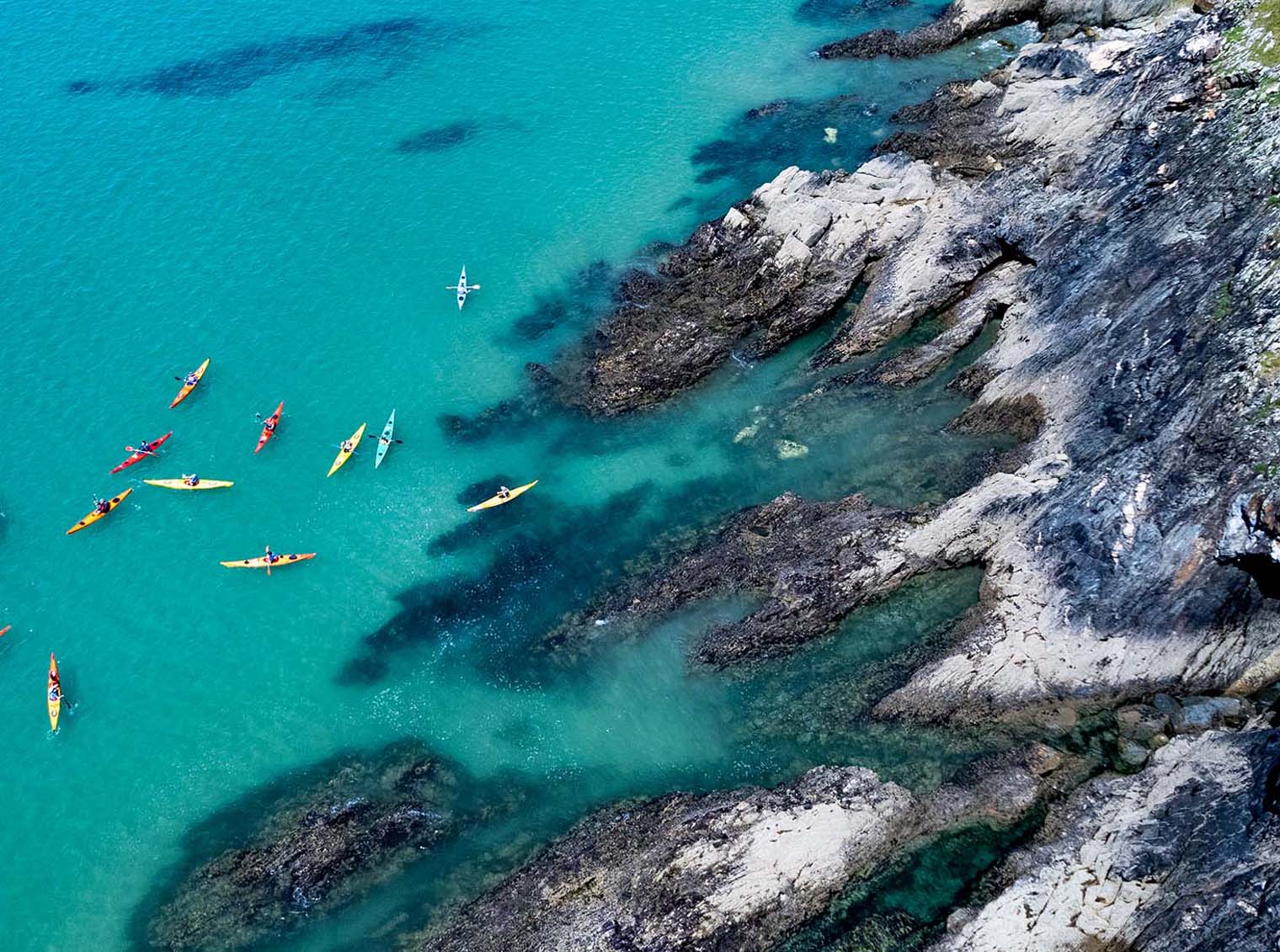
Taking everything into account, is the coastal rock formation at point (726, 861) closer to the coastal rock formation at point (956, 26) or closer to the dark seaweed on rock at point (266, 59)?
the coastal rock formation at point (956, 26)

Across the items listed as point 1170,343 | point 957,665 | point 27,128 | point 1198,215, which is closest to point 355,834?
point 957,665

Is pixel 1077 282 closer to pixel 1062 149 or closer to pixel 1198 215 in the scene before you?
pixel 1198 215

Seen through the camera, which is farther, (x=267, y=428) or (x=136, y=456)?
(x=267, y=428)

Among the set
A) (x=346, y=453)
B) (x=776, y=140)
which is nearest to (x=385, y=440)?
(x=346, y=453)

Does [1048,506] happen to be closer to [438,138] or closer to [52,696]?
[52,696]

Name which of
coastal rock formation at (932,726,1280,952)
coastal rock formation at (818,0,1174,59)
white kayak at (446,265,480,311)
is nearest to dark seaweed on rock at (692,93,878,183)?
coastal rock formation at (818,0,1174,59)

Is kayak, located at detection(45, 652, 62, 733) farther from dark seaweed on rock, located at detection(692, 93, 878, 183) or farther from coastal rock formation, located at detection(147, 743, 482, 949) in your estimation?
dark seaweed on rock, located at detection(692, 93, 878, 183)
